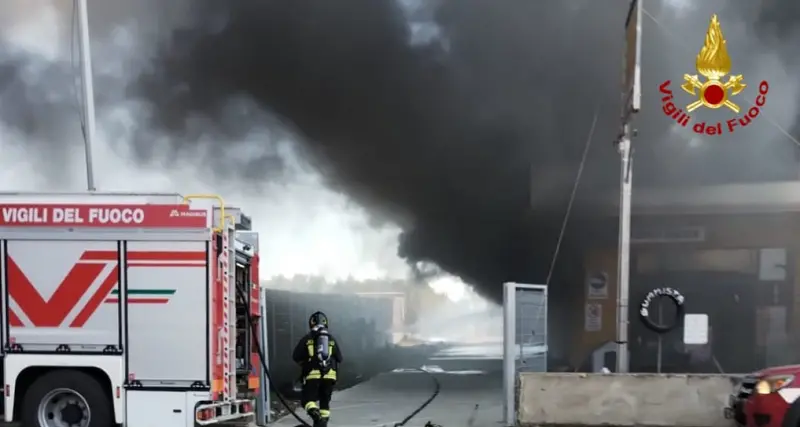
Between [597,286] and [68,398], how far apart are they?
11.1m

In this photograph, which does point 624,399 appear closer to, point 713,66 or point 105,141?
point 713,66

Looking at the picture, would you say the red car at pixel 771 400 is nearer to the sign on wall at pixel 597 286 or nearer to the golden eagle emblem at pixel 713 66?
the golden eagle emblem at pixel 713 66

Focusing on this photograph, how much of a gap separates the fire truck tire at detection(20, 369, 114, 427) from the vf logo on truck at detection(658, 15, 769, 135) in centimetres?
895

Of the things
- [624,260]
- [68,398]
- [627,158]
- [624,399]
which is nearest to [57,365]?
[68,398]

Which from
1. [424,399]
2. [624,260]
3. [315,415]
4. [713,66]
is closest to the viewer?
[315,415]

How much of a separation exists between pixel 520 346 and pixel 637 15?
4.40 metres

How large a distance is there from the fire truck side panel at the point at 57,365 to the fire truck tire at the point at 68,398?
10 centimetres

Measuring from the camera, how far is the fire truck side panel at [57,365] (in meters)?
7.26

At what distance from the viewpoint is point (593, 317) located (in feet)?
52.3

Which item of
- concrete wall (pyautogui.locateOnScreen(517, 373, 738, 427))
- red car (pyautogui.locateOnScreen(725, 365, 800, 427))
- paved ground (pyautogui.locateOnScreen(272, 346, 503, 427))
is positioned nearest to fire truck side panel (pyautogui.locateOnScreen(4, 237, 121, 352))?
paved ground (pyautogui.locateOnScreen(272, 346, 503, 427))

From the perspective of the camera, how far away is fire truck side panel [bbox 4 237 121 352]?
7.35m

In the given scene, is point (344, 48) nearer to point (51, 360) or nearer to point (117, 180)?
point (117, 180)

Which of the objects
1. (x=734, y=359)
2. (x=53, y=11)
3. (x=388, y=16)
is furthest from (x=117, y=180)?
(x=734, y=359)

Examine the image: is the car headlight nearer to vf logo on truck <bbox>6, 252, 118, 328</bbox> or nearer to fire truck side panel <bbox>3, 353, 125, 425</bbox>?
fire truck side panel <bbox>3, 353, 125, 425</bbox>
